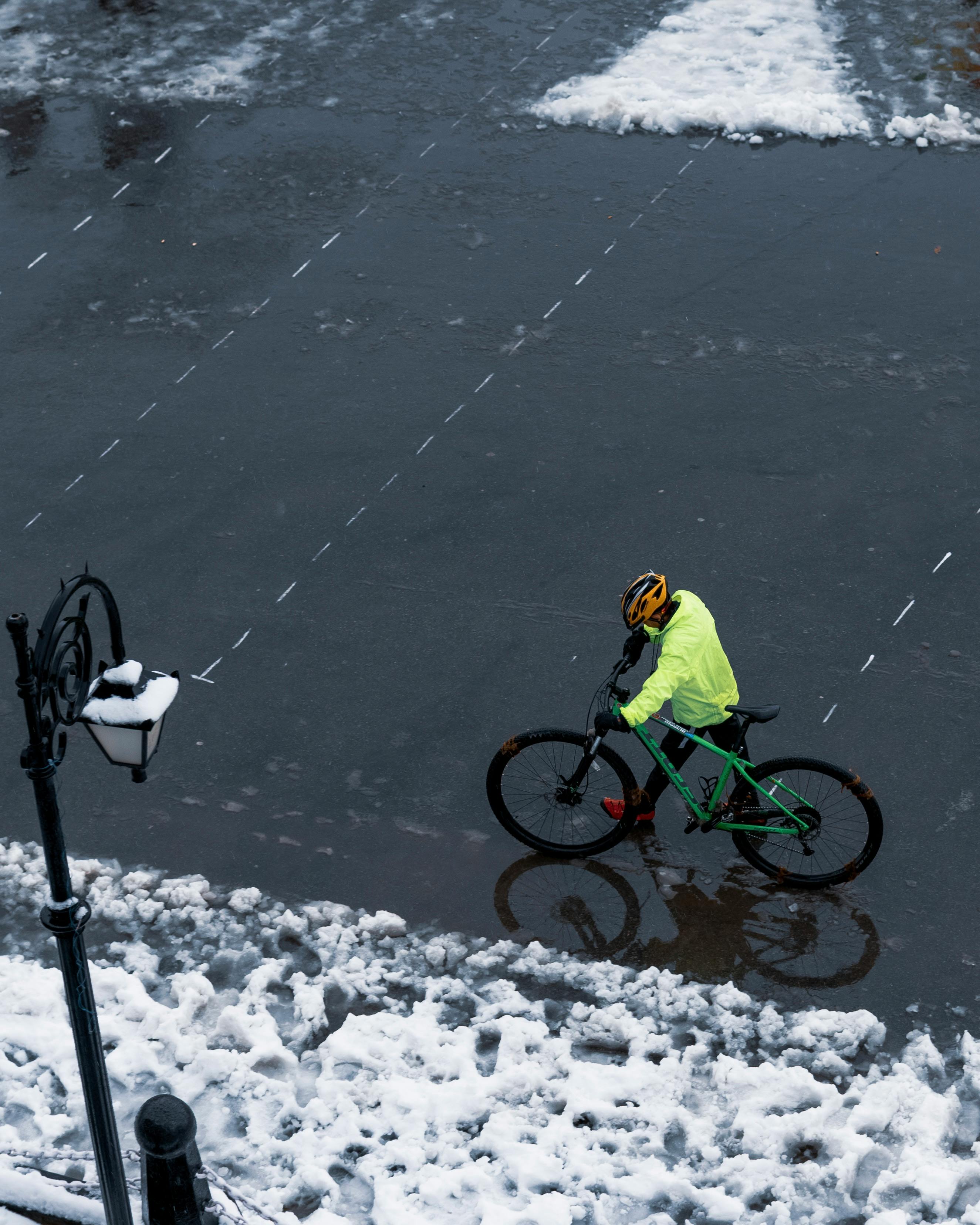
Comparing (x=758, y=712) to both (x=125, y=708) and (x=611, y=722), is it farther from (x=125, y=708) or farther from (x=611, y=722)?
(x=125, y=708)

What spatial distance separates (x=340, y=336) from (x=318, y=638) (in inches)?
151

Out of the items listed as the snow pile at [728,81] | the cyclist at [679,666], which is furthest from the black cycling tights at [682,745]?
the snow pile at [728,81]

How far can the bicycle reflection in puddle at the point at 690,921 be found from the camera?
6867mm

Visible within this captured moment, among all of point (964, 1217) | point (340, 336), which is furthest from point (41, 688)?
point (340, 336)

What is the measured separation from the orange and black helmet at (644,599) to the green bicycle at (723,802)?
0.43 m

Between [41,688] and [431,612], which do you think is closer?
[41,688]

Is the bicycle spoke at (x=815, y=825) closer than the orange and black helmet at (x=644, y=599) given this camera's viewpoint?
No

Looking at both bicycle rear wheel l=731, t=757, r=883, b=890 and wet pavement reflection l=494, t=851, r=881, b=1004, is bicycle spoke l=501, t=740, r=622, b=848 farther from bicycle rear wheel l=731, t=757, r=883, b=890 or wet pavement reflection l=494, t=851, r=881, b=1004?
bicycle rear wheel l=731, t=757, r=883, b=890

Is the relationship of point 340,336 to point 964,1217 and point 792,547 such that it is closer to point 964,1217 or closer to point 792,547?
point 792,547

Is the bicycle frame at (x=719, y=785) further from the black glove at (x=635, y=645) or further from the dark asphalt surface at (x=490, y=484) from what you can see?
the dark asphalt surface at (x=490, y=484)

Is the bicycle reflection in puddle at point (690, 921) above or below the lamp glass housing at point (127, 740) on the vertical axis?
below

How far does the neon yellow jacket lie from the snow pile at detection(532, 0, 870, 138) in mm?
9344

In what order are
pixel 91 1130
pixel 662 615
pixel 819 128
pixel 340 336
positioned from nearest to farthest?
pixel 91 1130 → pixel 662 615 → pixel 340 336 → pixel 819 128

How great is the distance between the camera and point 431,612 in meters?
9.05
